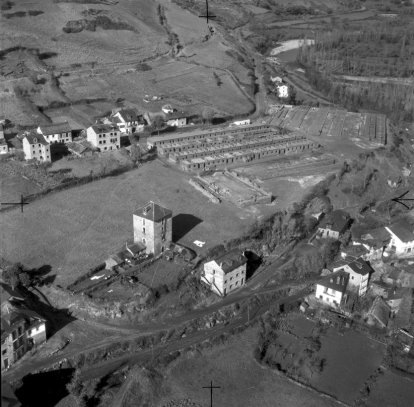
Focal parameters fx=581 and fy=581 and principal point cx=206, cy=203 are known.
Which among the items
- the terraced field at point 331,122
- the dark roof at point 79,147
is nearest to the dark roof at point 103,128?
the dark roof at point 79,147

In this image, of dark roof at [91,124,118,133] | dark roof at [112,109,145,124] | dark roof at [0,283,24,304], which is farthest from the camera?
dark roof at [112,109,145,124]

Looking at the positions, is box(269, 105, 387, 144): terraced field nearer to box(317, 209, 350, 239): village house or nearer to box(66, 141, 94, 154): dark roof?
box(66, 141, 94, 154): dark roof

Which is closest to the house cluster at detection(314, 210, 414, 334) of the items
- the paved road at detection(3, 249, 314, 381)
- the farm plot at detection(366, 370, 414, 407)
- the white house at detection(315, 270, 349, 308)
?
the white house at detection(315, 270, 349, 308)

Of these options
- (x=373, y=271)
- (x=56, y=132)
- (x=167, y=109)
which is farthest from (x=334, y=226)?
(x=167, y=109)

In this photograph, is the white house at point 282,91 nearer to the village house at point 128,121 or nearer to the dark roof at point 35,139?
the village house at point 128,121

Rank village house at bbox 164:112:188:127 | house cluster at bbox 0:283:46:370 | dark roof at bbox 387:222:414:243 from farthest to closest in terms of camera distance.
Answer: village house at bbox 164:112:188:127, dark roof at bbox 387:222:414:243, house cluster at bbox 0:283:46:370

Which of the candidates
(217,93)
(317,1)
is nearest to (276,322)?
(217,93)

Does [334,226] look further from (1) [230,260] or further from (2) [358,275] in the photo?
(1) [230,260]
